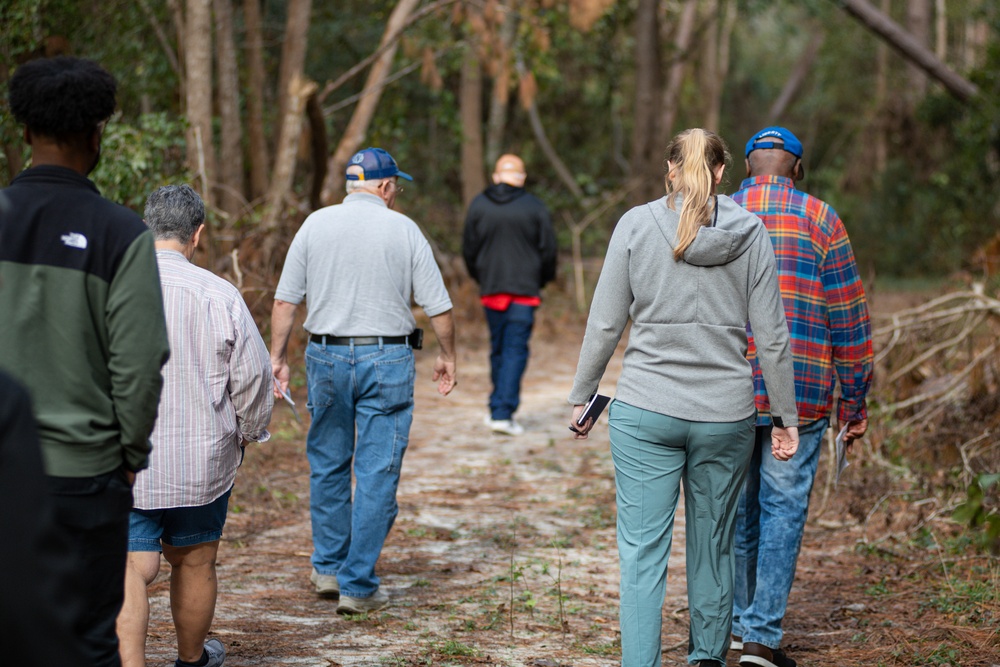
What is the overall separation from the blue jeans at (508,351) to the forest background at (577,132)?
1806 mm

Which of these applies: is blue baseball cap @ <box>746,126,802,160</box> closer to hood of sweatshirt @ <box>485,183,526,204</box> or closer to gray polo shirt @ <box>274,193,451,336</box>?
gray polo shirt @ <box>274,193,451,336</box>

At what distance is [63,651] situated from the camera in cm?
272

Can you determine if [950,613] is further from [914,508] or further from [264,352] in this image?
[264,352]

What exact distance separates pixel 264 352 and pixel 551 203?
52.5 ft

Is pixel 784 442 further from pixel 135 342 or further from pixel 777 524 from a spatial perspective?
pixel 135 342

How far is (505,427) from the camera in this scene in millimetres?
10227

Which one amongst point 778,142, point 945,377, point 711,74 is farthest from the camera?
point 711,74

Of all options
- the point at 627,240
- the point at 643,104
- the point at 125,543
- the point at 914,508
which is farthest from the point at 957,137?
the point at 125,543

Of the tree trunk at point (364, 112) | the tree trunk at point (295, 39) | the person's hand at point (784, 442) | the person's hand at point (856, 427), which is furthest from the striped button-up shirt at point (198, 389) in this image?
the tree trunk at point (295, 39)

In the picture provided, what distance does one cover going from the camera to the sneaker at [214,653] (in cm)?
454

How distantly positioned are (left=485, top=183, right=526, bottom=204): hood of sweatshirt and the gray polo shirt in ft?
14.9

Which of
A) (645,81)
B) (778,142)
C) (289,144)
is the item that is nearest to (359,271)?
(778,142)

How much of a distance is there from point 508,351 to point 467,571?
12.9 ft

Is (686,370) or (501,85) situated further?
(501,85)
